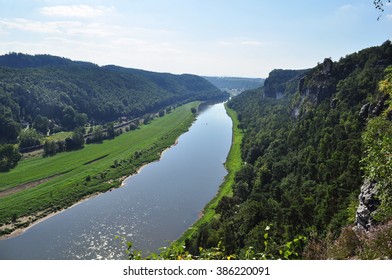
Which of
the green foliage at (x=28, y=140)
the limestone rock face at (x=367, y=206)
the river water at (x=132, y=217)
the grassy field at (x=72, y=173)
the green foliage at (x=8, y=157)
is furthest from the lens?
the green foliage at (x=28, y=140)

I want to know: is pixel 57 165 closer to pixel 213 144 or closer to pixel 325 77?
pixel 213 144

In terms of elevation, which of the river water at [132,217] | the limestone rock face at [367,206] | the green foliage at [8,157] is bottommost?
the river water at [132,217]

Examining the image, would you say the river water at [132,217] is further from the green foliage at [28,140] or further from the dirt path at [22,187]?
the green foliage at [28,140]

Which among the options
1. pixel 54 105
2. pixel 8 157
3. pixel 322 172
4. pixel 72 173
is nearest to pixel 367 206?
pixel 322 172

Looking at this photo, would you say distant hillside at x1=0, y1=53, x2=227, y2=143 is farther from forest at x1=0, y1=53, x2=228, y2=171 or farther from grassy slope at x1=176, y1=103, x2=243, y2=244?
grassy slope at x1=176, y1=103, x2=243, y2=244

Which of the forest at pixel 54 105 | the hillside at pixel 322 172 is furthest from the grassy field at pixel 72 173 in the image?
the hillside at pixel 322 172
